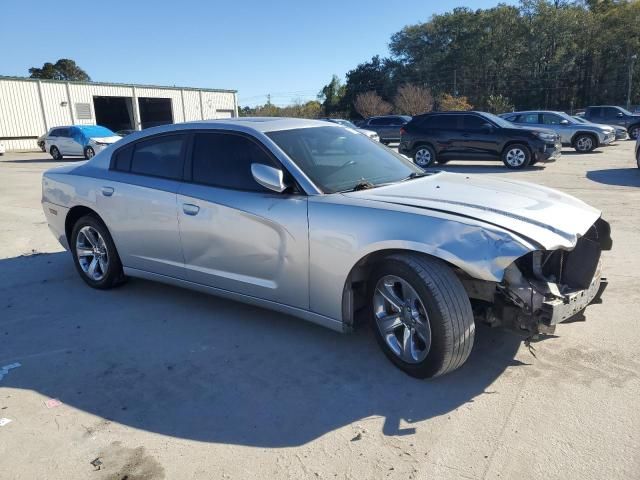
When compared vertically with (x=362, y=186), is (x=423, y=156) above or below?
below

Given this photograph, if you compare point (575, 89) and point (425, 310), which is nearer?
point (425, 310)

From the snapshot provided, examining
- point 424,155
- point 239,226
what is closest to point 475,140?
point 424,155

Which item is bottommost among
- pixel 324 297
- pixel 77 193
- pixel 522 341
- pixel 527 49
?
pixel 522 341

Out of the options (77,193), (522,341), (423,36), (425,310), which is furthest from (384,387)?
(423,36)

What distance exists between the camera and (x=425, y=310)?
3018 mm

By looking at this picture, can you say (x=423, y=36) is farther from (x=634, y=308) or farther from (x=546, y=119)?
(x=634, y=308)

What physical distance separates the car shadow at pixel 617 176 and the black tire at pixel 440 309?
969 cm

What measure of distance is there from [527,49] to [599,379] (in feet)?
244

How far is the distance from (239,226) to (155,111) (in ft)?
166

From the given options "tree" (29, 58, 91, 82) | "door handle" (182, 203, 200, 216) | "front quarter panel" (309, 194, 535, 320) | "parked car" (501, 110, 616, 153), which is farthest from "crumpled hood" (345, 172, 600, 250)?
"tree" (29, 58, 91, 82)

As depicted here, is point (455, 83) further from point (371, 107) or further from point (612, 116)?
point (612, 116)

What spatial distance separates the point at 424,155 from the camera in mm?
15812

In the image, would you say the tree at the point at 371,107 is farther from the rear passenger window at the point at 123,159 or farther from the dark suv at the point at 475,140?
the rear passenger window at the point at 123,159

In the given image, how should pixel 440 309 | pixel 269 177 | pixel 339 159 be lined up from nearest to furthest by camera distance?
pixel 440 309
pixel 269 177
pixel 339 159
